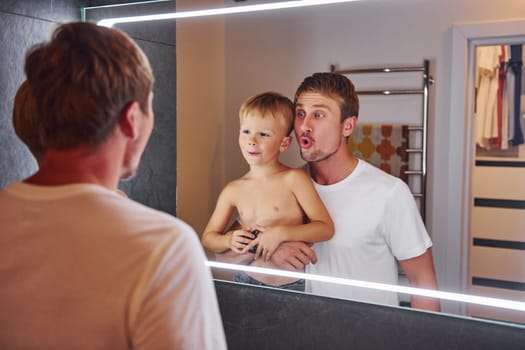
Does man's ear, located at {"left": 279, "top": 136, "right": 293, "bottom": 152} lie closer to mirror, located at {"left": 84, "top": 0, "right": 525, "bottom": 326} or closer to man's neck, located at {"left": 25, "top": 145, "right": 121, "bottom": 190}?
mirror, located at {"left": 84, "top": 0, "right": 525, "bottom": 326}

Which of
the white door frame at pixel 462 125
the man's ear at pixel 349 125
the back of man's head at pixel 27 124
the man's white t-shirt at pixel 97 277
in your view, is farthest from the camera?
the man's ear at pixel 349 125

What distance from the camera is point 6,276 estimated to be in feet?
2.10

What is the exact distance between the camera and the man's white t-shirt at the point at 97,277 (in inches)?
Answer: 23.5

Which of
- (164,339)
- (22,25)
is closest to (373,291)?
(164,339)

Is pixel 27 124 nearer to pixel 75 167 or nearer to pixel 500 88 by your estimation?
pixel 75 167

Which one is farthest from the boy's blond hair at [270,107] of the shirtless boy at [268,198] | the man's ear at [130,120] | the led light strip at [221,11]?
the man's ear at [130,120]

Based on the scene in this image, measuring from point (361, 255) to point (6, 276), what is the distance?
80 cm

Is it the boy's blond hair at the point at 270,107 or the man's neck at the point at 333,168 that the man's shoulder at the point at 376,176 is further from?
the boy's blond hair at the point at 270,107

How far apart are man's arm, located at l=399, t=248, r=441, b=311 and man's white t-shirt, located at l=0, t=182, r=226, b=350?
67 cm

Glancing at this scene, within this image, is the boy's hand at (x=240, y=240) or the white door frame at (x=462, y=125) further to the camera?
the boy's hand at (x=240, y=240)

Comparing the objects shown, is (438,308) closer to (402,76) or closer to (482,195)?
(482,195)

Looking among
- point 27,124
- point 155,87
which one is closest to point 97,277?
point 27,124

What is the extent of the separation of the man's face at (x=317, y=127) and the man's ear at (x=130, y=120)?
2.03ft

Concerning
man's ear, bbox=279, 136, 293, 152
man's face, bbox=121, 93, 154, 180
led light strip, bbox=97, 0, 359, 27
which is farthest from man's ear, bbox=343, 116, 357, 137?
man's face, bbox=121, 93, 154, 180
